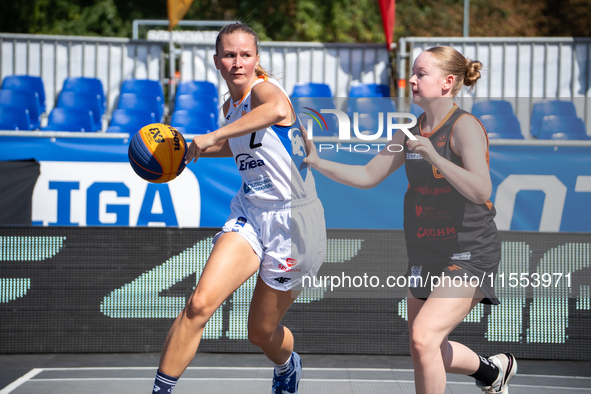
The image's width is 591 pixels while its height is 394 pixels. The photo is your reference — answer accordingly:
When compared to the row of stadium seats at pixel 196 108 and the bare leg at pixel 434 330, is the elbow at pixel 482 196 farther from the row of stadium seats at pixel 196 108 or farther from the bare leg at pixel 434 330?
the row of stadium seats at pixel 196 108

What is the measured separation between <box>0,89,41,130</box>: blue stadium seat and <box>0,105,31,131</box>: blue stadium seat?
16.0 inches

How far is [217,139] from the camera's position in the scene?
2.89 metres

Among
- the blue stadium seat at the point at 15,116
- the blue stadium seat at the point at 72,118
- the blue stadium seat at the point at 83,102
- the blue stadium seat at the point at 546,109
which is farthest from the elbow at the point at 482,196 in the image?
the blue stadium seat at the point at 83,102

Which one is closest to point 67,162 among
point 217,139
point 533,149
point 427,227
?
point 217,139

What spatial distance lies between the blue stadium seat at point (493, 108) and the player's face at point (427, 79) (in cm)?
573

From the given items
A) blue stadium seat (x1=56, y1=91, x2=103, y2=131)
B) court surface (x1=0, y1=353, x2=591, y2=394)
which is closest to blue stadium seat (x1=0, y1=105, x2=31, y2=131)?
blue stadium seat (x1=56, y1=91, x2=103, y2=131)

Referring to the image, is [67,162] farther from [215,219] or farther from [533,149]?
[533,149]

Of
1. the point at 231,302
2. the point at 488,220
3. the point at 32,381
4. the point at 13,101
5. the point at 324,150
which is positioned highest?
the point at 13,101

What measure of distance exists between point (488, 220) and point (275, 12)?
69.9ft

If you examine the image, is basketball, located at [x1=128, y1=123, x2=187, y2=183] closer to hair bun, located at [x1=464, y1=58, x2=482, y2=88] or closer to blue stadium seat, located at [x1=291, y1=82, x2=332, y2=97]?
hair bun, located at [x1=464, y1=58, x2=482, y2=88]

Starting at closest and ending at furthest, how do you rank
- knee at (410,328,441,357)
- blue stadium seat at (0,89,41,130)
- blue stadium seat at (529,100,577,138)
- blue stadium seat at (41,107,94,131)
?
1. knee at (410,328,441,357)
2. blue stadium seat at (529,100,577,138)
3. blue stadium seat at (41,107,94,131)
4. blue stadium seat at (0,89,41,130)

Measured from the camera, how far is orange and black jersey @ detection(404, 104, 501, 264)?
2.96 meters

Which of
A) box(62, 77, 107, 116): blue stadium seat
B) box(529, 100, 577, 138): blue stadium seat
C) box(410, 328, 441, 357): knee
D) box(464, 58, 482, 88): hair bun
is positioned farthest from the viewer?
box(62, 77, 107, 116): blue stadium seat
